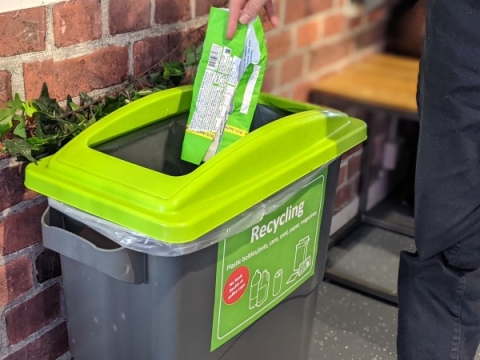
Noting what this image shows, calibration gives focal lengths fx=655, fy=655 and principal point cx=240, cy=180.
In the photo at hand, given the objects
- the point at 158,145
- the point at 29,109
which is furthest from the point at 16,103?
the point at 158,145

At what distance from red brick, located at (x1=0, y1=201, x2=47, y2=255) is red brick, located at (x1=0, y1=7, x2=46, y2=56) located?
0.26 m

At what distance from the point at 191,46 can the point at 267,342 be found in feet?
1.91

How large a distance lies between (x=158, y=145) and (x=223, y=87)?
0.15m

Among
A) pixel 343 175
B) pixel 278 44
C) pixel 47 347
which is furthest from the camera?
pixel 343 175

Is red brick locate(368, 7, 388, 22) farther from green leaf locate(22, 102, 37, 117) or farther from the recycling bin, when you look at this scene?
green leaf locate(22, 102, 37, 117)

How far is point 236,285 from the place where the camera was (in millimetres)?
1026

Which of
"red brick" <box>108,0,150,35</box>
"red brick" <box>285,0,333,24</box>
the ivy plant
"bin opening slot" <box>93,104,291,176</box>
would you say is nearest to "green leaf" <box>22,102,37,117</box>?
the ivy plant

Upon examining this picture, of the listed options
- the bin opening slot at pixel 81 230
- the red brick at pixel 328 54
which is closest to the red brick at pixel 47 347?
the bin opening slot at pixel 81 230

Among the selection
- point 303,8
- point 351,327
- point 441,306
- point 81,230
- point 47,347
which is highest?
point 303,8

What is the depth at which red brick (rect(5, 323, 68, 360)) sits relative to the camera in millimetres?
1152

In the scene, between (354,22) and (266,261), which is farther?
(354,22)

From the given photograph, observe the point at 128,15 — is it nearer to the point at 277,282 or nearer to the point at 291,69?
the point at 277,282

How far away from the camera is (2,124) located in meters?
0.96

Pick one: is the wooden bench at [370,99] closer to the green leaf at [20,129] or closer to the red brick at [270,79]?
the red brick at [270,79]
